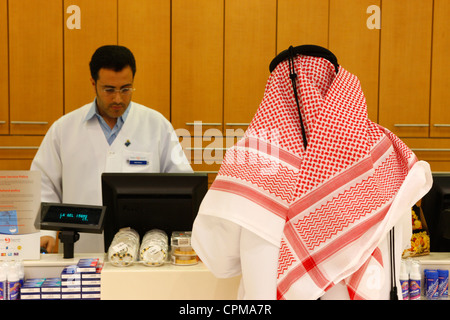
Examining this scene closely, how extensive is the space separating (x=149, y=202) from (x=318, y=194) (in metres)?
0.65

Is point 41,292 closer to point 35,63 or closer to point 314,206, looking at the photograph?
point 314,206

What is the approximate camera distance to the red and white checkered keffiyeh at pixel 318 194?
111cm

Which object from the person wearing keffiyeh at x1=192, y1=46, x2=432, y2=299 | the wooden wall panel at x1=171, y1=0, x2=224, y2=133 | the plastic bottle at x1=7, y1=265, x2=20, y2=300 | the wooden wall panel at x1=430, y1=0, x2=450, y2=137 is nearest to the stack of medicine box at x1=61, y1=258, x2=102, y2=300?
the plastic bottle at x1=7, y1=265, x2=20, y2=300

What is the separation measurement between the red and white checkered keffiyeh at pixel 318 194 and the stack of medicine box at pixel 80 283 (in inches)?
20.0

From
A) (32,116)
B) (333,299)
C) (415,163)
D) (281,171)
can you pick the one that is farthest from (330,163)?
(32,116)

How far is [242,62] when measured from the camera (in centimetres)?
356

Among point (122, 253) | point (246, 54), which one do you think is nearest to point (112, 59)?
point (246, 54)

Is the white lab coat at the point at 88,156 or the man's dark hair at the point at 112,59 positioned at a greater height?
the man's dark hair at the point at 112,59

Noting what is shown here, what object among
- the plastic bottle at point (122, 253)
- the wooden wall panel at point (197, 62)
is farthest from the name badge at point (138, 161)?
the plastic bottle at point (122, 253)

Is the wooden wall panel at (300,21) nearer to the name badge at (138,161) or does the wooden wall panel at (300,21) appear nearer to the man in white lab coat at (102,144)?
the man in white lab coat at (102,144)

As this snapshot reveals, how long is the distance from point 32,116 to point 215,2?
152 cm

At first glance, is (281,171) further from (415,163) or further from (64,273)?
(64,273)

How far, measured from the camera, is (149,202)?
Answer: 5.16 feet

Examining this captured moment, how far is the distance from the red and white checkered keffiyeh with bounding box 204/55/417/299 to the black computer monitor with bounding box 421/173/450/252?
23.0 inches
